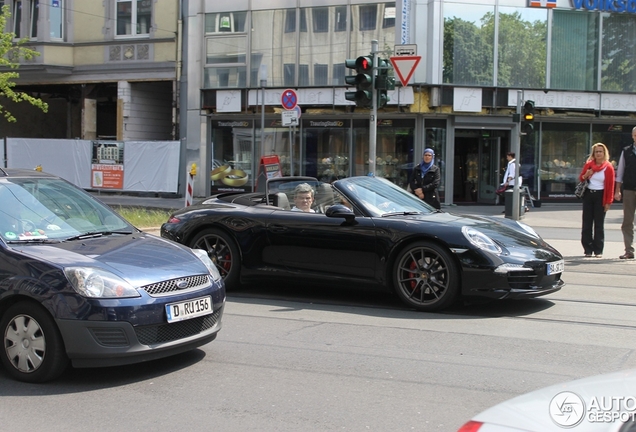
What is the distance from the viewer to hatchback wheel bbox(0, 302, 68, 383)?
4.73 metres

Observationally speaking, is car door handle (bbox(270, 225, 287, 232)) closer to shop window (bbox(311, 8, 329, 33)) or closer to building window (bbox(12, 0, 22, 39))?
shop window (bbox(311, 8, 329, 33))

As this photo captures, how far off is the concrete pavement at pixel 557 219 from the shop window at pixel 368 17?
6809mm

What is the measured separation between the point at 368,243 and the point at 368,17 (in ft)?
60.8

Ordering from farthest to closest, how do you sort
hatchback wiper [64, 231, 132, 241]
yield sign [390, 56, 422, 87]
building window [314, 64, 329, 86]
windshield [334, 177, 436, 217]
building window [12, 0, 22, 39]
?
building window [12, 0, 22, 39] → building window [314, 64, 329, 86] → yield sign [390, 56, 422, 87] → windshield [334, 177, 436, 217] → hatchback wiper [64, 231, 132, 241]

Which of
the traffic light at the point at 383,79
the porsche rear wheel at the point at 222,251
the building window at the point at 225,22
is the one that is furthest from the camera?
the building window at the point at 225,22

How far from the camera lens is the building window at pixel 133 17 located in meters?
28.9

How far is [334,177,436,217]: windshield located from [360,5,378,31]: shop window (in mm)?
17218

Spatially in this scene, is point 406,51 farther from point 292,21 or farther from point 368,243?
point 292,21

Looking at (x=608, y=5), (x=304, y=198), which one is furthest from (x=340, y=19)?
(x=304, y=198)

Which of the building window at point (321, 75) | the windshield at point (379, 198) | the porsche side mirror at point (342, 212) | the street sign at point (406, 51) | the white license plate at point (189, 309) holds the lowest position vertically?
the white license plate at point (189, 309)

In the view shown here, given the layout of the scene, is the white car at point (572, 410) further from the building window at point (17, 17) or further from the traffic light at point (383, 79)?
the building window at point (17, 17)

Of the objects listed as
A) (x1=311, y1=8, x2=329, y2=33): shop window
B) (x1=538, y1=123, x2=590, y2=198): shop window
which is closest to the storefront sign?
(x1=538, y1=123, x2=590, y2=198): shop window

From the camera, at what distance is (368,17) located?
80.7ft

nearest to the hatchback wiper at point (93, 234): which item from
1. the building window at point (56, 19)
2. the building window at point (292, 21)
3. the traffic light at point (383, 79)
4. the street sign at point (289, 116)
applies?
the traffic light at point (383, 79)
